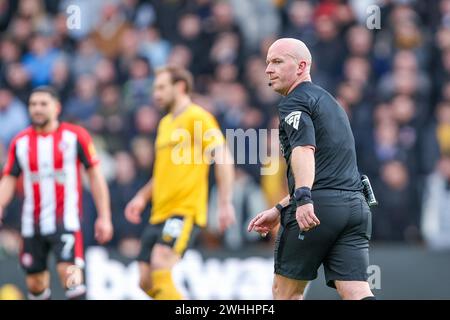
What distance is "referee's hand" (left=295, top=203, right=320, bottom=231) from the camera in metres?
7.62

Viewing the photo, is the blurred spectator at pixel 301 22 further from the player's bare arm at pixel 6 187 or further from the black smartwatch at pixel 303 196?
the black smartwatch at pixel 303 196

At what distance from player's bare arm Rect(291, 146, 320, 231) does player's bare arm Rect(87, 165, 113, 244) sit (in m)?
3.47

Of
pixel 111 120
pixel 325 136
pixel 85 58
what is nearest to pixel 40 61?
pixel 85 58

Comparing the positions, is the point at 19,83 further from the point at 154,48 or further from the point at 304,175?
the point at 304,175

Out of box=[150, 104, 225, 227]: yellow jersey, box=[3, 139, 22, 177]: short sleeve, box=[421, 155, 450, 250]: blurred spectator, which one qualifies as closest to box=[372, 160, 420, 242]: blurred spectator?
box=[421, 155, 450, 250]: blurred spectator

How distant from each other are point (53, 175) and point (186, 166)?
4.21 feet

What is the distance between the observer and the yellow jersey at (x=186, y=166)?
10867 mm

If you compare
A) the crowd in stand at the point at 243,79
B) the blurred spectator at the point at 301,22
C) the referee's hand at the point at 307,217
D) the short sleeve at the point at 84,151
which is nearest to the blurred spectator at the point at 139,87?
the crowd in stand at the point at 243,79

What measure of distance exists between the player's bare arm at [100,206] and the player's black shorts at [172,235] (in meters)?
0.39

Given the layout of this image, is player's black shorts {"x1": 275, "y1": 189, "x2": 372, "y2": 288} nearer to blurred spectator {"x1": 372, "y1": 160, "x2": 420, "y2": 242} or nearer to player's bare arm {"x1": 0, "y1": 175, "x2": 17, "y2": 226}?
player's bare arm {"x1": 0, "y1": 175, "x2": 17, "y2": 226}

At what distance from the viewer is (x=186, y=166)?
1092cm

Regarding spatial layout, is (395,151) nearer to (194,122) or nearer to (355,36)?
(355,36)

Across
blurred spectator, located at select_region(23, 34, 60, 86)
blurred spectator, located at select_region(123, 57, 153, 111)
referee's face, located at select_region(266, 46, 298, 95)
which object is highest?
blurred spectator, located at select_region(23, 34, 60, 86)
